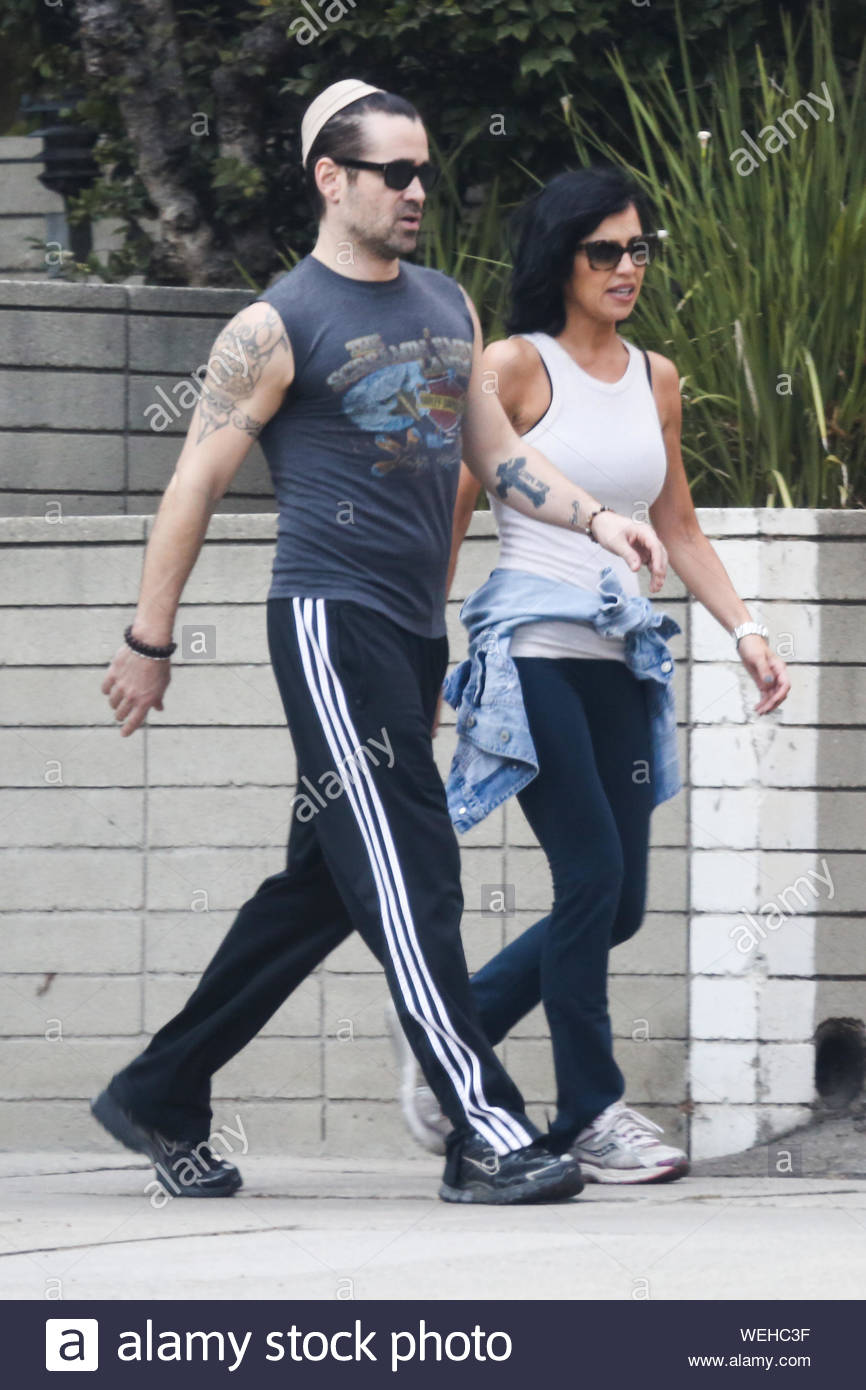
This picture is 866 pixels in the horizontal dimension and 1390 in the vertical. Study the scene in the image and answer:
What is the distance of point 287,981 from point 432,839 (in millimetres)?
422

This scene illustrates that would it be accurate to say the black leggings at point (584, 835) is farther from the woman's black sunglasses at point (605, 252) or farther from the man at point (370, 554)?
the woman's black sunglasses at point (605, 252)

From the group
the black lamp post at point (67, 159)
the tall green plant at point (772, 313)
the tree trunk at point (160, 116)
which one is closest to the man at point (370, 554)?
the tall green plant at point (772, 313)

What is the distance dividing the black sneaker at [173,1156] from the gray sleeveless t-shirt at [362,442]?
1012 millimetres

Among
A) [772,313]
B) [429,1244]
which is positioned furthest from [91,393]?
[429,1244]

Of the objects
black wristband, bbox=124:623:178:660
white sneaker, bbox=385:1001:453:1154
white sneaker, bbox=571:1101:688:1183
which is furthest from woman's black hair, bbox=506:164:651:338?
white sneaker, bbox=571:1101:688:1183

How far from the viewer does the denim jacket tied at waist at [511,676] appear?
12.1 ft

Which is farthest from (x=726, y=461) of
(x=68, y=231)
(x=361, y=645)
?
(x=68, y=231)

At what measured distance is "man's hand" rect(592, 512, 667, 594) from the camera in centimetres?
339

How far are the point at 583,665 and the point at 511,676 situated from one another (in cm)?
15

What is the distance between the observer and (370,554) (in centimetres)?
346

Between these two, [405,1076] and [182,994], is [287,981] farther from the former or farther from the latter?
[182,994]

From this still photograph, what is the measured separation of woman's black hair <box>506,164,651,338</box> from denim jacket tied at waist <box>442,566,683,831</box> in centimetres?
52

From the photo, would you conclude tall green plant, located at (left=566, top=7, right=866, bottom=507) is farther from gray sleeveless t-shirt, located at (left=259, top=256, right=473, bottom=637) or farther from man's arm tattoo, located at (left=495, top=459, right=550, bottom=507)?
gray sleeveless t-shirt, located at (left=259, top=256, right=473, bottom=637)

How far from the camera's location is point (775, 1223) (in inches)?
134
